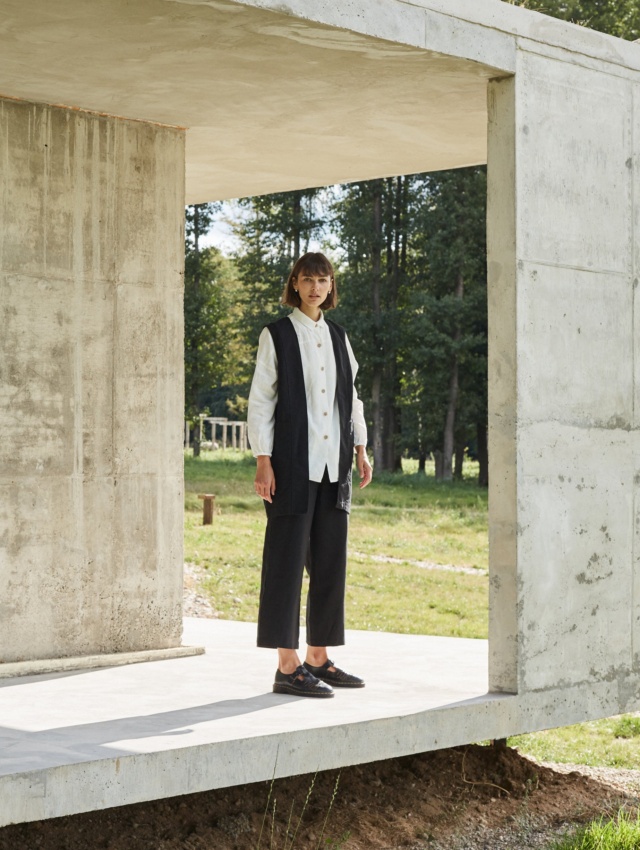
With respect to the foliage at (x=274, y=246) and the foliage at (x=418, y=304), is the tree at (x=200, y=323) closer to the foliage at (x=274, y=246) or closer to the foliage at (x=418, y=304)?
the foliage at (x=274, y=246)

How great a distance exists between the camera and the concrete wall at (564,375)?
20.1 ft

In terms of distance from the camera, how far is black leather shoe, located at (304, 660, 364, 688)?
6.33 meters

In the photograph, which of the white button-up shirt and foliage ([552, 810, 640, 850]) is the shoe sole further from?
foliage ([552, 810, 640, 850])

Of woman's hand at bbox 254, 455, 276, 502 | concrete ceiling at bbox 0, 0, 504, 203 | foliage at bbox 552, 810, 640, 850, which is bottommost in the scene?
foliage at bbox 552, 810, 640, 850

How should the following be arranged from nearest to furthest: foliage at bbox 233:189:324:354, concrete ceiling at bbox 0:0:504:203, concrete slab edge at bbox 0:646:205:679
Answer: concrete ceiling at bbox 0:0:504:203 < concrete slab edge at bbox 0:646:205:679 < foliage at bbox 233:189:324:354

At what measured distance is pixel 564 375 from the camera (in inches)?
250

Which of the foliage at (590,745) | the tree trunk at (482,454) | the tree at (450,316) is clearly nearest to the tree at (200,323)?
the tree at (450,316)

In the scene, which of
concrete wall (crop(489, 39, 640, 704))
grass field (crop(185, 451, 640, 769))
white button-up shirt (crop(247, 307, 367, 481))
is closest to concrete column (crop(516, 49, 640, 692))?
concrete wall (crop(489, 39, 640, 704))

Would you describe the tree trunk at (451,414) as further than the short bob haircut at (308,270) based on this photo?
Yes

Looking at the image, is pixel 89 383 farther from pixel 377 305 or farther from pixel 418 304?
pixel 377 305

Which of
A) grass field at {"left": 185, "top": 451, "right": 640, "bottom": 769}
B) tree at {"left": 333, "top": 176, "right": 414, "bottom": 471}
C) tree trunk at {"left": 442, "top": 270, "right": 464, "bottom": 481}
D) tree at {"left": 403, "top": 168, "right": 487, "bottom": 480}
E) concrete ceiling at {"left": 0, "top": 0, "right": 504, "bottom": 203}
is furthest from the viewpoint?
tree at {"left": 333, "top": 176, "right": 414, "bottom": 471}

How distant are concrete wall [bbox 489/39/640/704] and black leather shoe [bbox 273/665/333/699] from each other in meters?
0.82

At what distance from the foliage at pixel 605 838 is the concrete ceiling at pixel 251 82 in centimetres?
362

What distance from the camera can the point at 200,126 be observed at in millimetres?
7566
